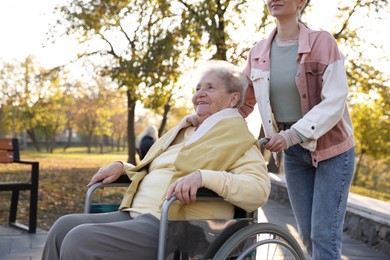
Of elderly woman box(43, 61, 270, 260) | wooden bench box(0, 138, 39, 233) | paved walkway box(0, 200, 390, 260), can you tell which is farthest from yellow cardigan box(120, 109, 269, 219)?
wooden bench box(0, 138, 39, 233)

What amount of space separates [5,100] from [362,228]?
3422cm

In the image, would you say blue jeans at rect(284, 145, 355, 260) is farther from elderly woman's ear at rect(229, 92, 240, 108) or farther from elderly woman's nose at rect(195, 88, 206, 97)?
elderly woman's nose at rect(195, 88, 206, 97)

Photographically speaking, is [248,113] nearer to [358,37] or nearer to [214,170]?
[214,170]

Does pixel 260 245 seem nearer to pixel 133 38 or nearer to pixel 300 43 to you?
pixel 300 43

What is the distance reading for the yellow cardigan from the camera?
2.56 m

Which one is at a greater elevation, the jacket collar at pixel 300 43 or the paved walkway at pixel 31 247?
the jacket collar at pixel 300 43

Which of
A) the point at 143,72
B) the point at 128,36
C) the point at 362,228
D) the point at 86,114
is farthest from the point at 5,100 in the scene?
the point at 362,228

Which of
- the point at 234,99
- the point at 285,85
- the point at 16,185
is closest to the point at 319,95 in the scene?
the point at 285,85

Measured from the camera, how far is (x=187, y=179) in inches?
92.4

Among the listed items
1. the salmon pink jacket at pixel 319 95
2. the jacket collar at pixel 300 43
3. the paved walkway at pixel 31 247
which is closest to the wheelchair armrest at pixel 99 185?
the salmon pink jacket at pixel 319 95

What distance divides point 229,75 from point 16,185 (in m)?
3.63

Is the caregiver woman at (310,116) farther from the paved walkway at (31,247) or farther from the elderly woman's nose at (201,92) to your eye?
the paved walkway at (31,247)

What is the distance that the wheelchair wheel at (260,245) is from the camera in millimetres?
2361

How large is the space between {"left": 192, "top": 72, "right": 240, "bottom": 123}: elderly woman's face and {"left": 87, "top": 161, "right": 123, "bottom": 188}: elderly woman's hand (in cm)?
48
